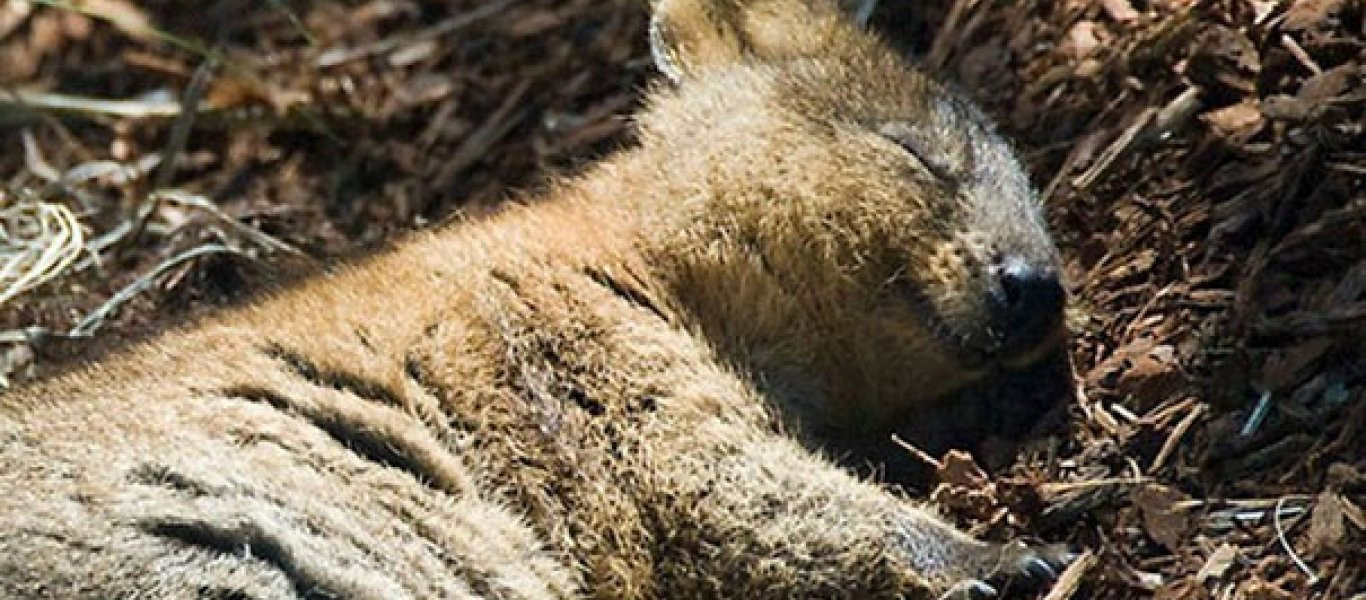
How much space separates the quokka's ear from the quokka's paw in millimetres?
1935

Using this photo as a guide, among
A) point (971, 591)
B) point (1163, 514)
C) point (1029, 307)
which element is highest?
point (1029, 307)

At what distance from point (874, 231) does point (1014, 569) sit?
1.12 metres

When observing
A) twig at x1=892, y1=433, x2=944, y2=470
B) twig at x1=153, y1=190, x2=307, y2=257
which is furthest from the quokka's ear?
twig at x1=153, y1=190, x2=307, y2=257

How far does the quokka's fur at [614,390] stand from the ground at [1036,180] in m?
0.30

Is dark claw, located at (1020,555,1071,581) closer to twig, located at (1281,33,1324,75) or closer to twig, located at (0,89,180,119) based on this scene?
twig, located at (1281,33,1324,75)

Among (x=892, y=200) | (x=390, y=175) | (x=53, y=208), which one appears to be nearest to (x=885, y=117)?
(x=892, y=200)

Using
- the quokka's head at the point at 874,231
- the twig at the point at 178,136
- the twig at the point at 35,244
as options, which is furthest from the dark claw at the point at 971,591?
the twig at the point at 178,136

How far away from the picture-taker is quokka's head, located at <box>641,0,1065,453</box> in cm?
645

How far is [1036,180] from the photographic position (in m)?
7.19

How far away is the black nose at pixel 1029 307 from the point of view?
20.9 ft

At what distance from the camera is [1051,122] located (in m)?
7.32

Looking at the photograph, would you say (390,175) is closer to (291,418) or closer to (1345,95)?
(291,418)

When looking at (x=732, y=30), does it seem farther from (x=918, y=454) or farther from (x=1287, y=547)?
(x=1287, y=547)

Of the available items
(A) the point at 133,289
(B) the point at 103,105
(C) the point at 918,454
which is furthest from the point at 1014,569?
(B) the point at 103,105
